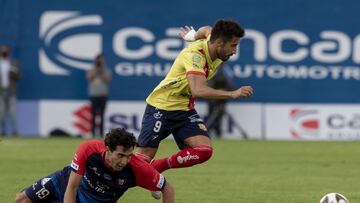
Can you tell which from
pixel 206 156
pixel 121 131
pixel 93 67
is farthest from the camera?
pixel 93 67

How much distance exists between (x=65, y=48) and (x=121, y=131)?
16701 mm

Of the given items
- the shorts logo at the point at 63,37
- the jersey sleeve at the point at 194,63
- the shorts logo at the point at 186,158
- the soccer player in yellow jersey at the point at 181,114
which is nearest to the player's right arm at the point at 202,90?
the jersey sleeve at the point at 194,63

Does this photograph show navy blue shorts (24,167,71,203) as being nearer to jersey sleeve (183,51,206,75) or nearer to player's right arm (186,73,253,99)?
player's right arm (186,73,253,99)

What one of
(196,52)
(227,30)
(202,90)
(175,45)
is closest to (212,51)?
(196,52)

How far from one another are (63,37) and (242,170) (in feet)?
33.8

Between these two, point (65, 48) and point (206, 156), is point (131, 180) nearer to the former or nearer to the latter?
point (206, 156)

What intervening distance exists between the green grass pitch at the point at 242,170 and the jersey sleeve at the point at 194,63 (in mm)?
2018

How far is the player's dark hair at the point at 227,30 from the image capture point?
11023mm

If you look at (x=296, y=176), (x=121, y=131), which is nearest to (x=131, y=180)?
(x=121, y=131)

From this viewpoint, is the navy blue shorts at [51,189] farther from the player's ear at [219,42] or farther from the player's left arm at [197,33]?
the player's left arm at [197,33]

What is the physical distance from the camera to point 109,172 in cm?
961

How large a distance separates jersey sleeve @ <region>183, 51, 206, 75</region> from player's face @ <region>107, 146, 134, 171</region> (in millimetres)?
2134

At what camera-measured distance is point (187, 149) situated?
11.7 m

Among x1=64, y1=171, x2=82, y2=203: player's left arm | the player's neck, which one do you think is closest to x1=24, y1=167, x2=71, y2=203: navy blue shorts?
x1=64, y1=171, x2=82, y2=203: player's left arm
